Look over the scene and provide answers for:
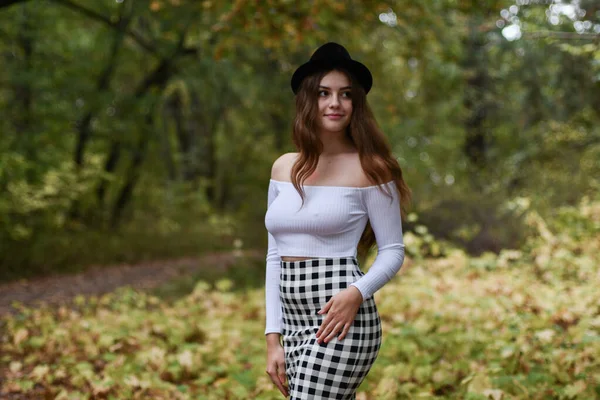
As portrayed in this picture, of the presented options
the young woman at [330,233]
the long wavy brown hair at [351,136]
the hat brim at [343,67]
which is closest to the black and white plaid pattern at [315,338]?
the young woman at [330,233]

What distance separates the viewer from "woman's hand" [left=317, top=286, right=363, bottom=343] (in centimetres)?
233

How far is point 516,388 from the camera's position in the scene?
396cm

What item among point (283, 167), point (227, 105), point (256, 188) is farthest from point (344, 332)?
point (256, 188)

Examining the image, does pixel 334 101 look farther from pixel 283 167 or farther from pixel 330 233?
pixel 330 233

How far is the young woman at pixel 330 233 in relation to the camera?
2354 mm

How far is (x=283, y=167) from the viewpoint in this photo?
2672 mm

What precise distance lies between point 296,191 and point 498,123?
17159 millimetres

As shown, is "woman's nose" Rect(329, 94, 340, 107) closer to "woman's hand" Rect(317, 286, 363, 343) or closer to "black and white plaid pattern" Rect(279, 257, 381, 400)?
"black and white plaid pattern" Rect(279, 257, 381, 400)

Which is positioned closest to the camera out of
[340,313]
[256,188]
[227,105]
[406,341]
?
[340,313]

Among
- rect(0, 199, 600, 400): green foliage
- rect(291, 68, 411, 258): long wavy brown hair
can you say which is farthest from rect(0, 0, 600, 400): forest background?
rect(291, 68, 411, 258): long wavy brown hair

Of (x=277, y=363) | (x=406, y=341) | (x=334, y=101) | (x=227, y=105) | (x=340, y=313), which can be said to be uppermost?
(x=227, y=105)

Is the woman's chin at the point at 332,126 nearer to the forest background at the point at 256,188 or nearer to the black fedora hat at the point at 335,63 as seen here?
the black fedora hat at the point at 335,63

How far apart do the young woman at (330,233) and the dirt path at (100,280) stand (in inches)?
239

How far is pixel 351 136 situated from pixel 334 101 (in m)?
0.19
